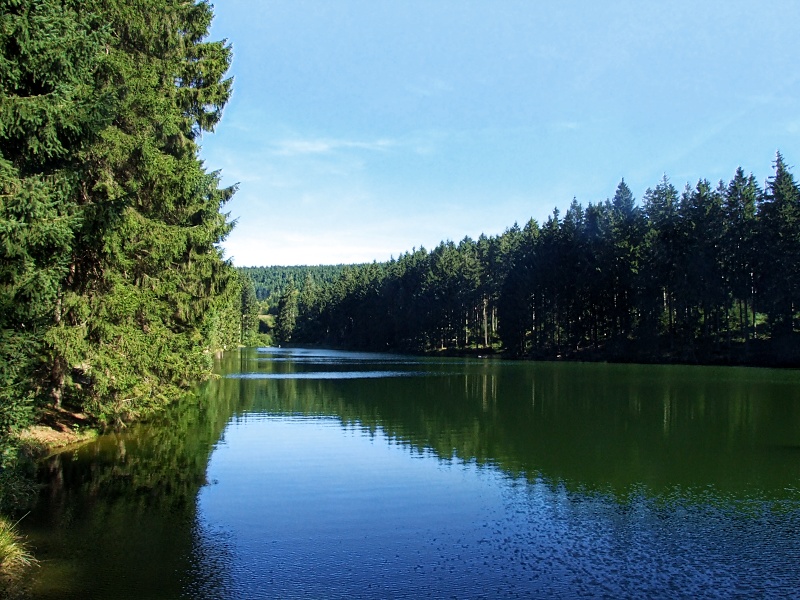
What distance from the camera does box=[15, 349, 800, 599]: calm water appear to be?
9.40 meters

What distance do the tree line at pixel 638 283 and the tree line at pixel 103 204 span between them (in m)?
52.0

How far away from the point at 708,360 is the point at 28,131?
63814 millimetres

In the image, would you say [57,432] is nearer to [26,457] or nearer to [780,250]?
[26,457]

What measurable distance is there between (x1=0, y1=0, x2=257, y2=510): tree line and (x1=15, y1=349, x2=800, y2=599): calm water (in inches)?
93.9

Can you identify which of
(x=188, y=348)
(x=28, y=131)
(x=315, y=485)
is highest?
(x=28, y=131)

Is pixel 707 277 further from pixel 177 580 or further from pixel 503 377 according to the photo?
pixel 177 580

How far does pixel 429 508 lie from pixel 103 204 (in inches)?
329

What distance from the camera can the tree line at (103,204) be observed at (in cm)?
930

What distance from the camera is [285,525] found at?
12.2m

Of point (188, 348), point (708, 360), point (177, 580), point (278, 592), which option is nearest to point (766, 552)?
point (278, 592)

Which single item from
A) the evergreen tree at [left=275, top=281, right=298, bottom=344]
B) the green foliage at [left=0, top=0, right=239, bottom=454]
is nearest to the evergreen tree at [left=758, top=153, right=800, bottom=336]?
the green foliage at [left=0, top=0, right=239, bottom=454]

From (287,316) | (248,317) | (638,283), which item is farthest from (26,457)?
(287,316)

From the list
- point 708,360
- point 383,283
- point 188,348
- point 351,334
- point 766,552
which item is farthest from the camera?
point 351,334

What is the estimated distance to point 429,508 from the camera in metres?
13.3
